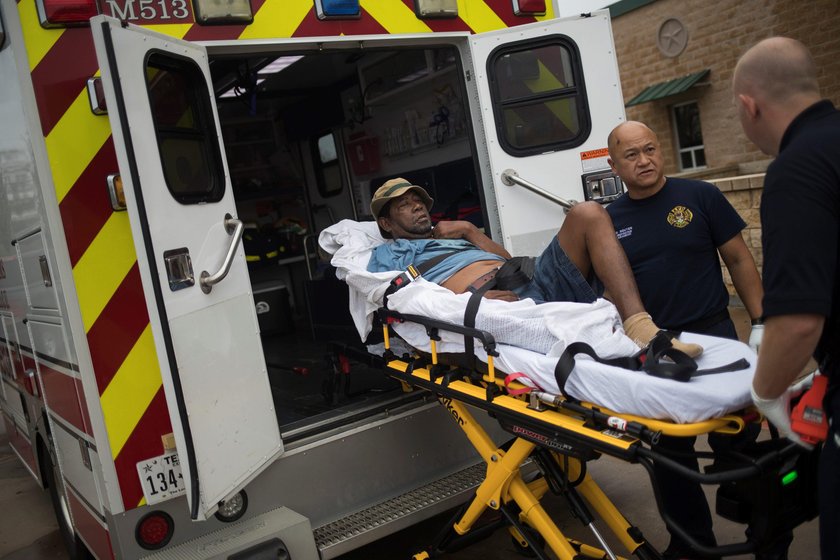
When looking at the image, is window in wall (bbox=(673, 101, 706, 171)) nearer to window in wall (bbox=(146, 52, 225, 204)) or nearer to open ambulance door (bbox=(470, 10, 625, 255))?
open ambulance door (bbox=(470, 10, 625, 255))

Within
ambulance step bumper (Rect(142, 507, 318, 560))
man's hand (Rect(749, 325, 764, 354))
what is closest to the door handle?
ambulance step bumper (Rect(142, 507, 318, 560))

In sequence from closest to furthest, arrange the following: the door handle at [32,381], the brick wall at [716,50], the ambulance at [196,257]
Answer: the ambulance at [196,257] < the door handle at [32,381] < the brick wall at [716,50]

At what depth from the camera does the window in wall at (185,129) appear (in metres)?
2.81

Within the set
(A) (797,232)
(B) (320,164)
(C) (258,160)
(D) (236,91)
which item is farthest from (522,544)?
(C) (258,160)

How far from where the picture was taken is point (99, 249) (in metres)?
2.87

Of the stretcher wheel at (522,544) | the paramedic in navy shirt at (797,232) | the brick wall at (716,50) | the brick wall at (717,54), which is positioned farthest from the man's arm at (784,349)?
the brick wall at (716,50)

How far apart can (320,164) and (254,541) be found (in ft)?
18.1

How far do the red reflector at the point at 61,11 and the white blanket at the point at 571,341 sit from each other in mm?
1556

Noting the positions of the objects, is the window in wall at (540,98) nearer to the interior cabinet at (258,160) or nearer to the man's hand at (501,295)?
the man's hand at (501,295)

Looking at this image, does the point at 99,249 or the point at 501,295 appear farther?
the point at 501,295

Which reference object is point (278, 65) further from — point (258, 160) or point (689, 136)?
point (689, 136)

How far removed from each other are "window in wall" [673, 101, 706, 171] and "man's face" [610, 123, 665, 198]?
954cm

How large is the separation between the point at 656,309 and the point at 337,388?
6.49 ft

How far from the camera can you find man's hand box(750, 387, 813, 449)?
6.38 ft
